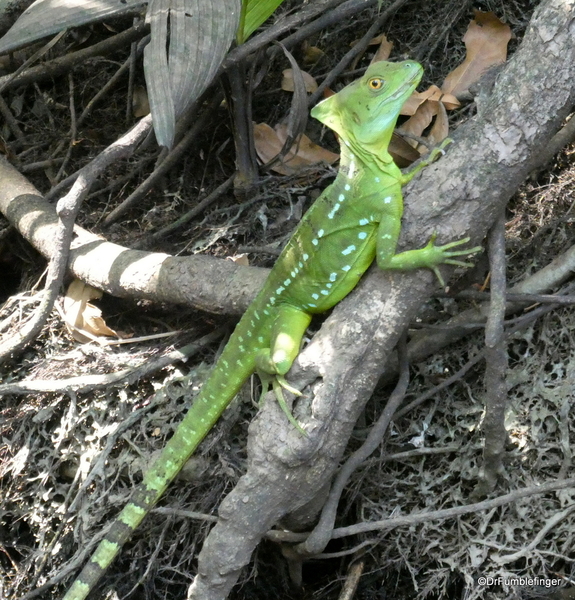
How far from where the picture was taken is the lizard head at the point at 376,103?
270 cm

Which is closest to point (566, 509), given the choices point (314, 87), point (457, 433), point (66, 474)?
point (457, 433)

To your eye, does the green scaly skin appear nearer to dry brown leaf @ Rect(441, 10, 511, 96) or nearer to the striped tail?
the striped tail

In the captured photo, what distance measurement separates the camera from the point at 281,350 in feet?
8.83

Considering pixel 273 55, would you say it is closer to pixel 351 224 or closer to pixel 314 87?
pixel 314 87

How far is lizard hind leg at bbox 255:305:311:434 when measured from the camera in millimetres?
2496

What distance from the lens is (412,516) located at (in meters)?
2.55

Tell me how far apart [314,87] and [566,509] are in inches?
103

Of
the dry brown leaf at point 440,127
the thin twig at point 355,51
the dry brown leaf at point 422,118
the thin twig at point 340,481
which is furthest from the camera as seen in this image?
the thin twig at point 355,51

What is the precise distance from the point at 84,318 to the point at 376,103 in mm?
1934

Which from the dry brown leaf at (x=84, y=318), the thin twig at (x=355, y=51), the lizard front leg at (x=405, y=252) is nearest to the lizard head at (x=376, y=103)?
the lizard front leg at (x=405, y=252)

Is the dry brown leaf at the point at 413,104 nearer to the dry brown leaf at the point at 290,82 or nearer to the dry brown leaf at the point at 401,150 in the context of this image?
the dry brown leaf at the point at 401,150

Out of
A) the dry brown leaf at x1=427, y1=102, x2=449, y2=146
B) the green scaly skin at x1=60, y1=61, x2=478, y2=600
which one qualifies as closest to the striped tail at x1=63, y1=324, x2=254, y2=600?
the green scaly skin at x1=60, y1=61, x2=478, y2=600

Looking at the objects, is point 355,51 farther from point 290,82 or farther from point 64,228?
point 64,228

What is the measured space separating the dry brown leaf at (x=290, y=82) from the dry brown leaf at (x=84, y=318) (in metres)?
1.63
